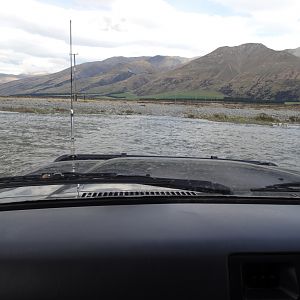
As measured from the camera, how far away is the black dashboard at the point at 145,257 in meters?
2.12

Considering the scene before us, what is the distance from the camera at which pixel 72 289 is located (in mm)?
2107

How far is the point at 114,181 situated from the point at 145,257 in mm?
1116

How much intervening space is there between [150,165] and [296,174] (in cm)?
140

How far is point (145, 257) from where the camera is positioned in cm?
216

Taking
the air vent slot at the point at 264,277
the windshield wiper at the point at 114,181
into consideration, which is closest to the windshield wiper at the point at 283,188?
the windshield wiper at the point at 114,181

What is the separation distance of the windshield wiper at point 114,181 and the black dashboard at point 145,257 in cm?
60

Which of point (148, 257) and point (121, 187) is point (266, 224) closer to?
point (148, 257)

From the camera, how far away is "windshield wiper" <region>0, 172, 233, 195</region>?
10.00 ft

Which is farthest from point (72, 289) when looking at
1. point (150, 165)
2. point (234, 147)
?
point (234, 147)

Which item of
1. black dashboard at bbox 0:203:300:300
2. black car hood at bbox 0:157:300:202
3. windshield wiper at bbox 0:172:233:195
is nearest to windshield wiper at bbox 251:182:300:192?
black car hood at bbox 0:157:300:202

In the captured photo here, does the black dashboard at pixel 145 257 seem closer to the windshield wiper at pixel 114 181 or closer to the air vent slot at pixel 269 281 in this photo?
the air vent slot at pixel 269 281

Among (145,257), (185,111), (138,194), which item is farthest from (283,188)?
(185,111)

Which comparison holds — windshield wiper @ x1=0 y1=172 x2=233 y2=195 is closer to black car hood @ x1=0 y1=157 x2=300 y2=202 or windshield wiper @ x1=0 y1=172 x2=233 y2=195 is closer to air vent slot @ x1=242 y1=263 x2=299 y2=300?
black car hood @ x1=0 y1=157 x2=300 y2=202

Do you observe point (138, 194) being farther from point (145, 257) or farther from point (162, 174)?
point (162, 174)
